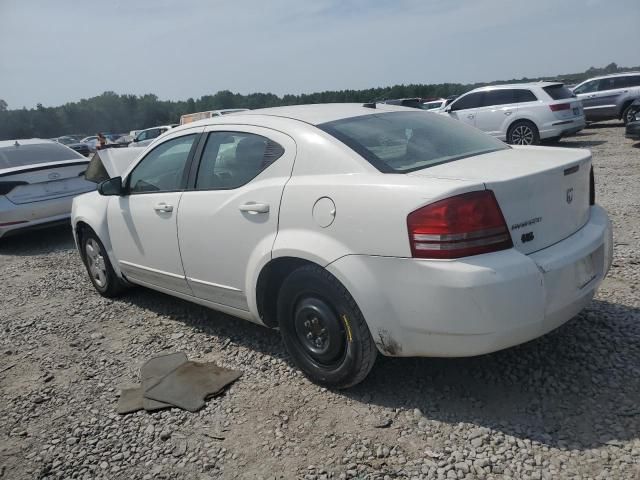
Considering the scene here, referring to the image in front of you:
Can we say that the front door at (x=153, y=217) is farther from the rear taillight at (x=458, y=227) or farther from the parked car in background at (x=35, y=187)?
the parked car in background at (x=35, y=187)

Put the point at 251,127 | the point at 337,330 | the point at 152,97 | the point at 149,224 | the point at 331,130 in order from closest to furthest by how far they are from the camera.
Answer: the point at 337,330 < the point at 331,130 < the point at 251,127 < the point at 149,224 < the point at 152,97

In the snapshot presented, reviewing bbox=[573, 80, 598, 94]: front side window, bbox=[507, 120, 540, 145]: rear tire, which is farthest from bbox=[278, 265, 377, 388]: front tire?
bbox=[573, 80, 598, 94]: front side window

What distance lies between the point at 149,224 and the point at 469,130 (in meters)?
2.42

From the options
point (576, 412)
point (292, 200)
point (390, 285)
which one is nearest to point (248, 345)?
point (292, 200)

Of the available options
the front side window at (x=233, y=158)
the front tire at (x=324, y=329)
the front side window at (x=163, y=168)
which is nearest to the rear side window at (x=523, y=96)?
the front side window at (x=163, y=168)

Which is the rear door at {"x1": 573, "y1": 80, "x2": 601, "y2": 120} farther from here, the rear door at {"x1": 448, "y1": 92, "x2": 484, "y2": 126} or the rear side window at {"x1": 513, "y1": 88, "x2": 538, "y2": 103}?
the rear door at {"x1": 448, "y1": 92, "x2": 484, "y2": 126}

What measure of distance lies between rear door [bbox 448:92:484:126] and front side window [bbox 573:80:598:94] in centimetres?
582

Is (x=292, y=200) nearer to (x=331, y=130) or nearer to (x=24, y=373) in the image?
(x=331, y=130)

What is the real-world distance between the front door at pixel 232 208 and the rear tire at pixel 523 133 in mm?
11001

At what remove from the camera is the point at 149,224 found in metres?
4.05

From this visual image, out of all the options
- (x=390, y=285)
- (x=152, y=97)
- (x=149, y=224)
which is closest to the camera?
(x=390, y=285)

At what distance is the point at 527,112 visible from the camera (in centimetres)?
1288

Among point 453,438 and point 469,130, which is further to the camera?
point 469,130

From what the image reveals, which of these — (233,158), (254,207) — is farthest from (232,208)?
(233,158)
